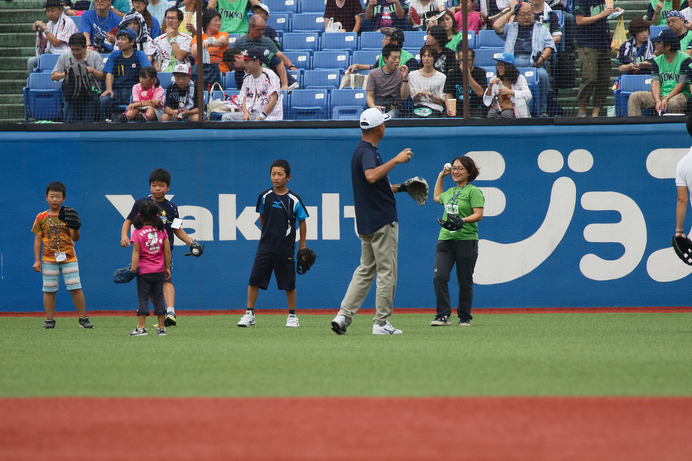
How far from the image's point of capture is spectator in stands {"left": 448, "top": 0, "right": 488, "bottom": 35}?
41.0ft

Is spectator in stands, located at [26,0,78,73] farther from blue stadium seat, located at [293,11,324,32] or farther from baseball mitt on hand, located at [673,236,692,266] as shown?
baseball mitt on hand, located at [673,236,692,266]

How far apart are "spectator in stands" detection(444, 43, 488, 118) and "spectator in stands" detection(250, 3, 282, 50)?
258 cm

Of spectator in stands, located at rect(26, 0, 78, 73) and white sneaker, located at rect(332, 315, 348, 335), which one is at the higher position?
spectator in stands, located at rect(26, 0, 78, 73)

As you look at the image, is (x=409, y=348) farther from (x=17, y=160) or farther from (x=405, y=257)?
(x=17, y=160)

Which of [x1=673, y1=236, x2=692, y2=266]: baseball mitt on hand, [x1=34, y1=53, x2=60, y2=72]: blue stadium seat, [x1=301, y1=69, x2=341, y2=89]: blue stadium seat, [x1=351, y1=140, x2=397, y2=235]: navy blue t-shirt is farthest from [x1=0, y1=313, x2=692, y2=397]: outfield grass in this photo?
[x1=34, y1=53, x2=60, y2=72]: blue stadium seat

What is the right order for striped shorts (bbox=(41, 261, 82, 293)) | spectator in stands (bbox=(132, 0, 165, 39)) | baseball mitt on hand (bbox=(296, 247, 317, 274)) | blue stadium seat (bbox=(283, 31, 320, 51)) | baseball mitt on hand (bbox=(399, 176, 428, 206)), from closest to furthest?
baseball mitt on hand (bbox=(399, 176, 428, 206))
baseball mitt on hand (bbox=(296, 247, 317, 274))
striped shorts (bbox=(41, 261, 82, 293))
spectator in stands (bbox=(132, 0, 165, 39))
blue stadium seat (bbox=(283, 31, 320, 51))

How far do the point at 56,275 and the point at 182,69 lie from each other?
12.0ft

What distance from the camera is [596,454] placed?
3.99m

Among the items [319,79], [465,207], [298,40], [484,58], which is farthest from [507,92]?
[298,40]

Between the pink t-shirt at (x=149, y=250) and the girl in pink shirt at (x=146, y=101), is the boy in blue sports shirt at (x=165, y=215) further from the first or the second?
the girl in pink shirt at (x=146, y=101)

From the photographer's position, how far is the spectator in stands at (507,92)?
12430mm

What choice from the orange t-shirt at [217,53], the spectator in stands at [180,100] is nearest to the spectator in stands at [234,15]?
the orange t-shirt at [217,53]

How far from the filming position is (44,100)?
12992mm

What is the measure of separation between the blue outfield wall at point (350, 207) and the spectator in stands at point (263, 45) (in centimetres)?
90
